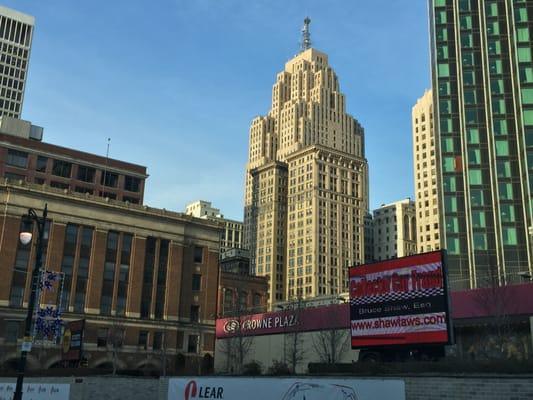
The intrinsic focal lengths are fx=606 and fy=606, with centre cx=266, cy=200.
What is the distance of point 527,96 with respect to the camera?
87.9 m

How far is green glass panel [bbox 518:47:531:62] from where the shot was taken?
89.8 m

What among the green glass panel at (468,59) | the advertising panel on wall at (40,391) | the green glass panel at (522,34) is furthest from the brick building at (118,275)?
the green glass panel at (522,34)

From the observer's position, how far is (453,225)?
3497 inches

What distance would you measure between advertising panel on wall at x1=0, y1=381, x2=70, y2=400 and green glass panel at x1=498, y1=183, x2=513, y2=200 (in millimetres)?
Answer: 71378

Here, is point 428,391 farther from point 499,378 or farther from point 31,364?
point 31,364

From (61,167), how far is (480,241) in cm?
7164

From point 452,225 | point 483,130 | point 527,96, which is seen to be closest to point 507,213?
point 452,225

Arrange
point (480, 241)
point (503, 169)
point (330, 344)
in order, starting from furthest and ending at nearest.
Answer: point (503, 169)
point (480, 241)
point (330, 344)

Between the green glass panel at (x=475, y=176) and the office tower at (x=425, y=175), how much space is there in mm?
74452

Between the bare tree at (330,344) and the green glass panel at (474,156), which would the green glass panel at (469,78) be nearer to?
the green glass panel at (474,156)

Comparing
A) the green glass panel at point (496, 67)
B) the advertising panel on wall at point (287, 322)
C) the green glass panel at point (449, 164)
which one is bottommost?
the advertising panel on wall at point (287, 322)

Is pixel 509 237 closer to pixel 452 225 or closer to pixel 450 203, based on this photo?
pixel 452 225

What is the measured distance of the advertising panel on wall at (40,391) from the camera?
108 feet

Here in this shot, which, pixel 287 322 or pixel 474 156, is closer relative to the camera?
pixel 287 322
